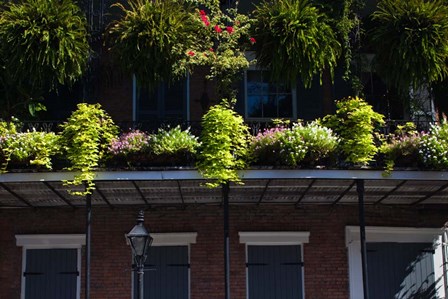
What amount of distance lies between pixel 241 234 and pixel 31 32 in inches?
194

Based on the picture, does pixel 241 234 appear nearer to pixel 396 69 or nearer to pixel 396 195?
pixel 396 195

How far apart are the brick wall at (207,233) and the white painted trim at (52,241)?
4.9 inches

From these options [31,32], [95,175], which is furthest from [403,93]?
[31,32]

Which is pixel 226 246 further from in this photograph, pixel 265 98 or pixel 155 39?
pixel 265 98

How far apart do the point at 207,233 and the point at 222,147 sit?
2631 millimetres

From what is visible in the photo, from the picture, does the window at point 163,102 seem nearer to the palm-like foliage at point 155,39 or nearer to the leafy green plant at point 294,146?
the palm-like foliage at point 155,39

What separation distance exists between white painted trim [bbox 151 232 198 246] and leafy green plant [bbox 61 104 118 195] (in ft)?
7.12

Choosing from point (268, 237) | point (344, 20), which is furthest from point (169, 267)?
point (344, 20)

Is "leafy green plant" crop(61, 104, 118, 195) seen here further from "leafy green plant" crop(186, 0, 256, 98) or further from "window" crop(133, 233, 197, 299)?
"window" crop(133, 233, 197, 299)

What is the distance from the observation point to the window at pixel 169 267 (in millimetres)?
11961

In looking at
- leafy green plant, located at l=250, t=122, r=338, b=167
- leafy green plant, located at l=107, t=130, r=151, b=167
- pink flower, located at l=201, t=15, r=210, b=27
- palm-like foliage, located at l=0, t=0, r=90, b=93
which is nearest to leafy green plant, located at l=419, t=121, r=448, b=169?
leafy green plant, located at l=250, t=122, r=338, b=167

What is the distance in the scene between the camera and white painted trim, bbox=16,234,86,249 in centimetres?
1205

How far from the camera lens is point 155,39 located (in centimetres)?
1047

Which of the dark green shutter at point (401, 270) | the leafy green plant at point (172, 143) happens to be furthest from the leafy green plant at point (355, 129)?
the dark green shutter at point (401, 270)
